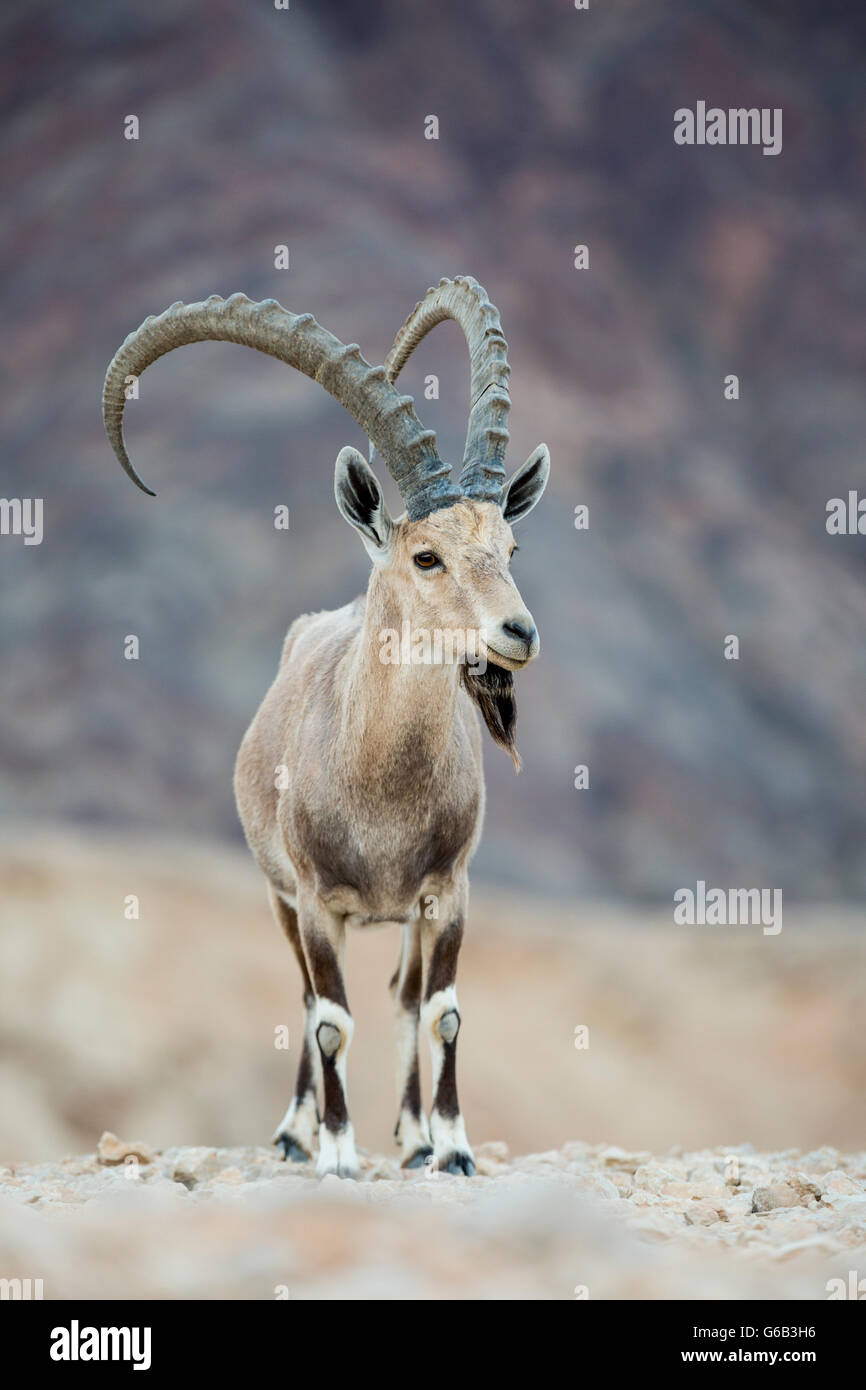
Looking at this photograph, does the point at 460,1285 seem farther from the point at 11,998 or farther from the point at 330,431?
the point at 330,431

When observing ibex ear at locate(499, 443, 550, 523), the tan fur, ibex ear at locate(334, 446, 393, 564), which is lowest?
the tan fur

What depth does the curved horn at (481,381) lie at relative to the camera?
7.45 m

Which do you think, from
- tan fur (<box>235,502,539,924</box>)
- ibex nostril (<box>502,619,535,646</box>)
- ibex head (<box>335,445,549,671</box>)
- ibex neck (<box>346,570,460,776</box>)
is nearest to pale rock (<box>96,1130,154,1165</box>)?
tan fur (<box>235,502,539,924</box>)

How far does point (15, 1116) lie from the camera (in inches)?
924

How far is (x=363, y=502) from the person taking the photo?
7516 mm

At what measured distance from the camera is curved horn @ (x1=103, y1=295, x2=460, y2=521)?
7.38 meters

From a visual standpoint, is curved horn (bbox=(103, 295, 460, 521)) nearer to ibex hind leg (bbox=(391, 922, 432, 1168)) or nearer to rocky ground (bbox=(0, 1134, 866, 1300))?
ibex hind leg (bbox=(391, 922, 432, 1168))

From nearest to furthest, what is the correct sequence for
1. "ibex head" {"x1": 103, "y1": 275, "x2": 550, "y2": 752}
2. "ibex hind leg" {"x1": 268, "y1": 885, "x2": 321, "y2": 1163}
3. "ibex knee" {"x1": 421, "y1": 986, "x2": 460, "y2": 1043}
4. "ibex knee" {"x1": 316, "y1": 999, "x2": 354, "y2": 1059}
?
"ibex head" {"x1": 103, "y1": 275, "x2": 550, "y2": 752} → "ibex knee" {"x1": 316, "y1": 999, "x2": 354, "y2": 1059} → "ibex knee" {"x1": 421, "y1": 986, "x2": 460, "y2": 1043} → "ibex hind leg" {"x1": 268, "y1": 885, "x2": 321, "y2": 1163}

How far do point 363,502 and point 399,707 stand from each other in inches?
40.8

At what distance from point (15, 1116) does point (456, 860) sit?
58.5 feet

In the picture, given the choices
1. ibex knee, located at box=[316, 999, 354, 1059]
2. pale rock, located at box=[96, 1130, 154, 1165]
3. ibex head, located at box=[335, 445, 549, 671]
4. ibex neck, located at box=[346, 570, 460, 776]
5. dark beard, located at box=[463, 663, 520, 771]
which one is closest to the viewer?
ibex head, located at box=[335, 445, 549, 671]

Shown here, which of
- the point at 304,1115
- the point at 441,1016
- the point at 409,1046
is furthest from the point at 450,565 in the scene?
the point at 304,1115

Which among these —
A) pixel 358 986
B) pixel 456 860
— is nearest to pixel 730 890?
pixel 358 986
